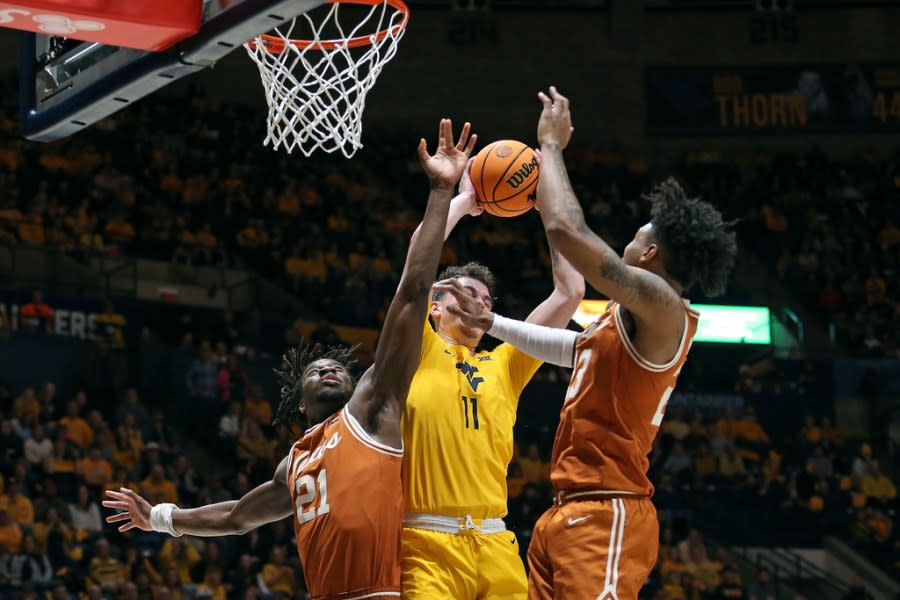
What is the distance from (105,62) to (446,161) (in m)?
1.57

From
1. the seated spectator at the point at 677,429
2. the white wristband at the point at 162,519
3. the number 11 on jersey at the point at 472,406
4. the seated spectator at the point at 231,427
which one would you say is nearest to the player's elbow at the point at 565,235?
the number 11 on jersey at the point at 472,406

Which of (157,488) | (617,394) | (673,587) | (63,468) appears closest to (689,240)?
(617,394)

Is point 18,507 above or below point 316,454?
below

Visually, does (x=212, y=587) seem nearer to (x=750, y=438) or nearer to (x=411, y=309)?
(x=411, y=309)

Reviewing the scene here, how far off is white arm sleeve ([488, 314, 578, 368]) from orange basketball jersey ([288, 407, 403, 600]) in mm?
625

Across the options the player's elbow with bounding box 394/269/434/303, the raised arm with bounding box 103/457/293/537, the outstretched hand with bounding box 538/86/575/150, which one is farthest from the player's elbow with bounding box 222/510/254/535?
the outstretched hand with bounding box 538/86/575/150

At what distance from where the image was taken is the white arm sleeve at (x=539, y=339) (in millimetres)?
4738

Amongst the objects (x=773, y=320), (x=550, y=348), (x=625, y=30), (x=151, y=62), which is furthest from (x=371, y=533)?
(x=625, y=30)

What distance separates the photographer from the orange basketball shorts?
4254 millimetres

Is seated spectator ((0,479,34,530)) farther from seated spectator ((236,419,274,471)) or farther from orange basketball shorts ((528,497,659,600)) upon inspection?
orange basketball shorts ((528,497,659,600))

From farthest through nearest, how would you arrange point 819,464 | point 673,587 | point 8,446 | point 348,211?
point 348,211 → point 819,464 → point 673,587 → point 8,446

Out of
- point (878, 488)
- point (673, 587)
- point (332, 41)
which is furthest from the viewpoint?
point (878, 488)

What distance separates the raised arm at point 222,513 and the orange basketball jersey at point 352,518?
0.47m

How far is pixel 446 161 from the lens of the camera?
485cm
